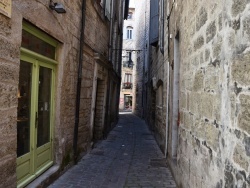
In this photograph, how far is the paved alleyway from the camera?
4949 mm

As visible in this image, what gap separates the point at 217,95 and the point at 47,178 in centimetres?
309

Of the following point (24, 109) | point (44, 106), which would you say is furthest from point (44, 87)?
point (24, 109)

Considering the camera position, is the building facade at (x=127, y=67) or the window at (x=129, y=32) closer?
the building facade at (x=127, y=67)

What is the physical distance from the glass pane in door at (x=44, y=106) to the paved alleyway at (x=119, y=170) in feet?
2.59

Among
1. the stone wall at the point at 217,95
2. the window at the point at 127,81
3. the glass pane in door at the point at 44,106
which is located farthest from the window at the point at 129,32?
the stone wall at the point at 217,95

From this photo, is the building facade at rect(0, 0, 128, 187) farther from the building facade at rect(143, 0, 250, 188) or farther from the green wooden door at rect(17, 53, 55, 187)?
the building facade at rect(143, 0, 250, 188)

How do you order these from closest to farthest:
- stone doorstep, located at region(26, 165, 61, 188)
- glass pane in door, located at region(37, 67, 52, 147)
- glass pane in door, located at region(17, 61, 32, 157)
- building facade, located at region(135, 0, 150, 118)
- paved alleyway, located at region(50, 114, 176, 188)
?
glass pane in door, located at region(17, 61, 32, 157) < stone doorstep, located at region(26, 165, 61, 188) < glass pane in door, located at region(37, 67, 52, 147) < paved alleyway, located at region(50, 114, 176, 188) < building facade, located at region(135, 0, 150, 118)

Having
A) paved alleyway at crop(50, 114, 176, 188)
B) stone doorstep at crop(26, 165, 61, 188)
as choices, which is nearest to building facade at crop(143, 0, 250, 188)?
paved alleyway at crop(50, 114, 176, 188)

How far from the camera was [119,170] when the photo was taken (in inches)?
230

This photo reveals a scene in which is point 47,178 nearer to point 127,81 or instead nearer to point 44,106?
point 44,106

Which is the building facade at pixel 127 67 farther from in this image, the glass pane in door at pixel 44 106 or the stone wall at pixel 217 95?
the stone wall at pixel 217 95

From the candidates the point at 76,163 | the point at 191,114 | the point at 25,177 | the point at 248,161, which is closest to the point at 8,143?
the point at 25,177

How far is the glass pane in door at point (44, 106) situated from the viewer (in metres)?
4.59

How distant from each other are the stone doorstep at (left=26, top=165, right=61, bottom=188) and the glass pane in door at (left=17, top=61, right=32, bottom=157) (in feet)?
1.56
